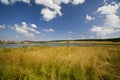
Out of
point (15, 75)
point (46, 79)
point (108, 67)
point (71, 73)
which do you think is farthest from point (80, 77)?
point (15, 75)

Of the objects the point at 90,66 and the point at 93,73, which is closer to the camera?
the point at 93,73

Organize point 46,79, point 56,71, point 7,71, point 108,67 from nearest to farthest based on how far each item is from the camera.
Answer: point 46,79 → point 7,71 → point 56,71 → point 108,67

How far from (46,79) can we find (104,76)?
1.54 metres

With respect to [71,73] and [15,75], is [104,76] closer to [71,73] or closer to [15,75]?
[71,73]

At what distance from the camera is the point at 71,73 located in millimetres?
3408

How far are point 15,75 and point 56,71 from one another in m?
1.08

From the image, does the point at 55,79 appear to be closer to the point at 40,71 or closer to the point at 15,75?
the point at 40,71

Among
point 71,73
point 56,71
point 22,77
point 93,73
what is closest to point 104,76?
point 93,73

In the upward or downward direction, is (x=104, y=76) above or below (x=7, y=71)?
below

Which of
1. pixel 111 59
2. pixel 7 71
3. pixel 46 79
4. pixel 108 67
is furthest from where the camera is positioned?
pixel 111 59

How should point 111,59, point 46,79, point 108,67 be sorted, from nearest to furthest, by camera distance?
1. point 46,79
2. point 108,67
3. point 111,59

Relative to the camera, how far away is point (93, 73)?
3436 millimetres

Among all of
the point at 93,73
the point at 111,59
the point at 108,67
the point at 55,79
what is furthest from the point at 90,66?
the point at 111,59

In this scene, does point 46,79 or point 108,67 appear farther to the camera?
point 108,67
